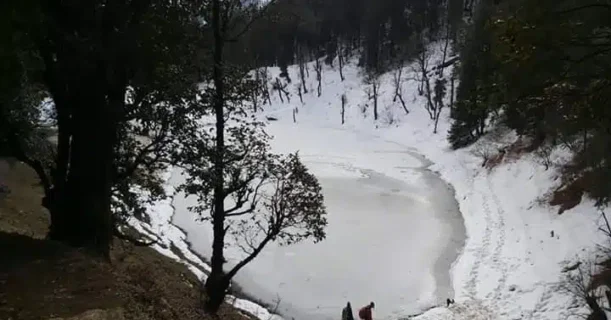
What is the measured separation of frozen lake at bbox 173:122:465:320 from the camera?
18031 mm

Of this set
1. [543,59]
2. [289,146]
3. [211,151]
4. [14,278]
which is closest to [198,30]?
[211,151]

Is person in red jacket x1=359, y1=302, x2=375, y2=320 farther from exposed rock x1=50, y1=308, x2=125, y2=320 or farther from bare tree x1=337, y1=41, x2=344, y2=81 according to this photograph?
bare tree x1=337, y1=41, x2=344, y2=81

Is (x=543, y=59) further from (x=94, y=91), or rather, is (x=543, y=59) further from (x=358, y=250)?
(x=358, y=250)

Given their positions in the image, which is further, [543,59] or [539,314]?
[539,314]

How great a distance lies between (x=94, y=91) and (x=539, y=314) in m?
12.3

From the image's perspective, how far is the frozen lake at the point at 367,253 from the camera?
18.0 m

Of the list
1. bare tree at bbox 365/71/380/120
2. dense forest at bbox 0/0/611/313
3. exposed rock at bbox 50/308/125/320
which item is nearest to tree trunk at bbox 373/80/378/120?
bare tree at bbox 365/71/380/120

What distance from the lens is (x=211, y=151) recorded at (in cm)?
1112

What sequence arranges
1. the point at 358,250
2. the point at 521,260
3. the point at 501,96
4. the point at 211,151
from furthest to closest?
the point at 358,250, the point at 521,260, the point at 211,151, the point at 501,96

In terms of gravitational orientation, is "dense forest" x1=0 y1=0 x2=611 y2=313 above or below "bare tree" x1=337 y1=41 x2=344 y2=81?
below

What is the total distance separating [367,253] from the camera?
21.9 meters

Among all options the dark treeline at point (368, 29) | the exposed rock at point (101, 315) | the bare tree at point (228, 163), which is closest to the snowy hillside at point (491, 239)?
the bare tree at point (228, 163)

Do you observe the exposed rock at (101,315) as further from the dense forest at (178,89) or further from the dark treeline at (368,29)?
the dark treeline at (368,29)

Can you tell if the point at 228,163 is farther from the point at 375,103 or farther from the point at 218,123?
the point at 375,103
